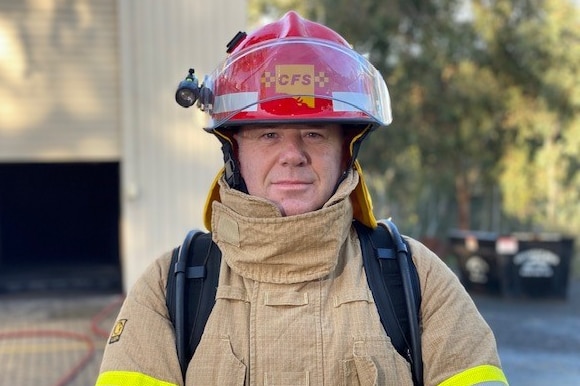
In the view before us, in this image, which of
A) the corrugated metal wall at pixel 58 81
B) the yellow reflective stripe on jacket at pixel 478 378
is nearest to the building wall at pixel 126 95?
the corrugated metal wall at pixel 58 81

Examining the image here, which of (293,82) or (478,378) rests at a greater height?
(293,82)

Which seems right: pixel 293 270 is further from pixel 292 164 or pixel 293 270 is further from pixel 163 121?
pixel 163 121

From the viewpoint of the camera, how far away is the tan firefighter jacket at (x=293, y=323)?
5.26ft

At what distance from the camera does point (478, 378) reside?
5.29 feet

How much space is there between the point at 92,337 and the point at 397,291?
18.9 feet

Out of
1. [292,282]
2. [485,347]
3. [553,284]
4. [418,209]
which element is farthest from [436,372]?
[418,209]

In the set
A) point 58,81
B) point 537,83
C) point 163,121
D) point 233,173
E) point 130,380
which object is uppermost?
point 537,83

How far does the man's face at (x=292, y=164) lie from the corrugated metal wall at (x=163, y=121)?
21.5ft

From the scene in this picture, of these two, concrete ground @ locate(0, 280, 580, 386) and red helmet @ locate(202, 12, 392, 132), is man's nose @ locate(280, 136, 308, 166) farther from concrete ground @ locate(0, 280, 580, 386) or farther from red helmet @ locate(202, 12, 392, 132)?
concrete ground @ locate(0, 280, 580, 386)

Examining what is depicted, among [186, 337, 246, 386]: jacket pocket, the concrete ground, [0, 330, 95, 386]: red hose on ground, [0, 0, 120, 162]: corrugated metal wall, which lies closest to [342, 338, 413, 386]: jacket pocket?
[186, 337, 246, 386]: jacket pocket

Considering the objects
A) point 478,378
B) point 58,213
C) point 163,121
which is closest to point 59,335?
point 163,121

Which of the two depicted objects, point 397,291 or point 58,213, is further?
point 58,213

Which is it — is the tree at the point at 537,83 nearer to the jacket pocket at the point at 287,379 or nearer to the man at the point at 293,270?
the man at the point at 293,270

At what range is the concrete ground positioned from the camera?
19.2 ft
